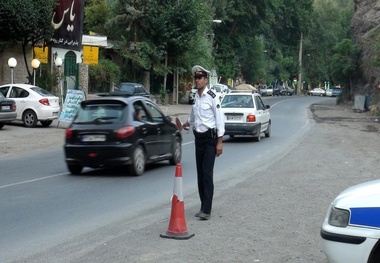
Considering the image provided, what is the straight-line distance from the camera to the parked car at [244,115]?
24.3 metres

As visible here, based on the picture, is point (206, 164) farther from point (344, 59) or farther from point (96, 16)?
point (344, 59)

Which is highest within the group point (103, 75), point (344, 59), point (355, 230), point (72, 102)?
point (344, 59)

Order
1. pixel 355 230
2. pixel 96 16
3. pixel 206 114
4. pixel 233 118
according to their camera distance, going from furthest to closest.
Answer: pixel 96 16
pixel 233 118
pixel 206 114
pixel 355 230

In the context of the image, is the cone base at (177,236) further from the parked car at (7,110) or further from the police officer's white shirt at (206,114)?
the parked car at (7,110)

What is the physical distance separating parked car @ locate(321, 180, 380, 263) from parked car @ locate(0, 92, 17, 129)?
20.8m

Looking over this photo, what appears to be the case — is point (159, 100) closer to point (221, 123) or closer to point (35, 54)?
point (35, 54)

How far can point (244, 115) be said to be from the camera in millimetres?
24375

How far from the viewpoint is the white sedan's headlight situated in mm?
6121

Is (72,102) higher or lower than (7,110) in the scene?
higher

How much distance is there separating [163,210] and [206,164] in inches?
58.7

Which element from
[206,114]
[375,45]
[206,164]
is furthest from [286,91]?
[206,164]

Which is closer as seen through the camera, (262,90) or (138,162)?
(138,162)

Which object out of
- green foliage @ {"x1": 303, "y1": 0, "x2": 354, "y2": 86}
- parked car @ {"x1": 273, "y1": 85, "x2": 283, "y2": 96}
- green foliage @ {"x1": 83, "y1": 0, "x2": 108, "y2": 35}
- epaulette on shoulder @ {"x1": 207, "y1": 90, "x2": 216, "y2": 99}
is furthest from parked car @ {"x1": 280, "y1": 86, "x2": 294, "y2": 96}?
epaulette on shoulder @ {"x1": 207, "y1": 90, "x2": 216, "y2": 99}

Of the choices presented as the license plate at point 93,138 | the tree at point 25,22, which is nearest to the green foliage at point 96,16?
the tree at point 25,22
